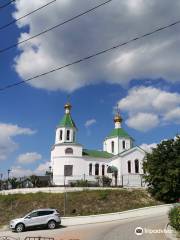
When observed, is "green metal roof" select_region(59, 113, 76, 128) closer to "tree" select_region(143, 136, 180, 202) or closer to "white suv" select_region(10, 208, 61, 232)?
"tree" select_region(143, 136, 180, 202)

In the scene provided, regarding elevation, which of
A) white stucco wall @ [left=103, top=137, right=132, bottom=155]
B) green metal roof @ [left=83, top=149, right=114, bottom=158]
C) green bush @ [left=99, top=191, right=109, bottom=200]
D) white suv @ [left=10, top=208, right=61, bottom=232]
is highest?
white stucco wall @ [left=103, top=137, right=132, bottom=155]

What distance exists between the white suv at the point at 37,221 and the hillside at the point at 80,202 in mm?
7118

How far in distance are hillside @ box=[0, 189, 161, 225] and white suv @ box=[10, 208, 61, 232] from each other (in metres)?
7.12

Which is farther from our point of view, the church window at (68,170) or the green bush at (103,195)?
the church window at (68,170)

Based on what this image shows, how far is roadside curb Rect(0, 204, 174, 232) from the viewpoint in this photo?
29.4 meters

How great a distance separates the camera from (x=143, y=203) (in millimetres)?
37562

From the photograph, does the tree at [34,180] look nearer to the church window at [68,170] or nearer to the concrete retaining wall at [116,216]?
the church window at [68,170]

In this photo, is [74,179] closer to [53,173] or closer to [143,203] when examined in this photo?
[53,173]

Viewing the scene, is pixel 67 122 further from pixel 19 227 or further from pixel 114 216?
pixel 19 227

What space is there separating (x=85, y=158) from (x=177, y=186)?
1903 cm

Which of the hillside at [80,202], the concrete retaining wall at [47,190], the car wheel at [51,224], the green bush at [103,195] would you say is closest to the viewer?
the car wheel at [51,224]

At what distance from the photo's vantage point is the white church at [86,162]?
50500 mm

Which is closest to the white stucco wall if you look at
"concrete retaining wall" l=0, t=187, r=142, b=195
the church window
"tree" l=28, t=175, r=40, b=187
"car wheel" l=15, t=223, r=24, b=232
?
the church window

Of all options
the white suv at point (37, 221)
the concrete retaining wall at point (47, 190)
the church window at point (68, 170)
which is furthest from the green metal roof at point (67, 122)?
the white suv at point (37, 221)
